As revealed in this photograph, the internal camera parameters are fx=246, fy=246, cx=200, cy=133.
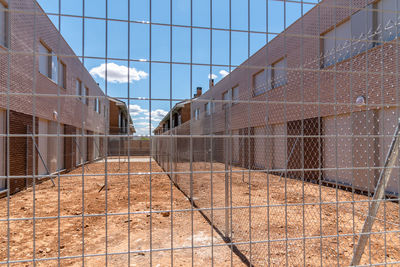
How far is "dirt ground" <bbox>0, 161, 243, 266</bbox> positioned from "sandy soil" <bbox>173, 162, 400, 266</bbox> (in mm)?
486

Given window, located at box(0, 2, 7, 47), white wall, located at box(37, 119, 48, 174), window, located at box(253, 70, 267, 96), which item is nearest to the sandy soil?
window, located at box(253, 70, 267, 96)

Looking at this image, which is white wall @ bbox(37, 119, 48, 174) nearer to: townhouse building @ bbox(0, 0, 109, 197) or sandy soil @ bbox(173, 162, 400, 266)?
townhouse building @ bbox(0, 0, 109, 197)

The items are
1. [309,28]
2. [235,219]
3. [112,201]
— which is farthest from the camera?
[309,28]

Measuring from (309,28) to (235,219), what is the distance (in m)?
8.22

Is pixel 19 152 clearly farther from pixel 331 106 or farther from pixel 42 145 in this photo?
pixel 331 106

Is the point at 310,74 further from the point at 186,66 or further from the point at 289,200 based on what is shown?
the point at 186,66

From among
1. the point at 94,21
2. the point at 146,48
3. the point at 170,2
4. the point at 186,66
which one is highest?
the point at 170,2

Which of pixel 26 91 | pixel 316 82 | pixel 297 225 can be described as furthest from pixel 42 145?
pixel 316 82

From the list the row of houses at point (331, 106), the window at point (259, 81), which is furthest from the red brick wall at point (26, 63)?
the window at point (259, 81)

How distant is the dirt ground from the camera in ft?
7.62

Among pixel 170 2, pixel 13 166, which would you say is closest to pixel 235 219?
pixel 170 2

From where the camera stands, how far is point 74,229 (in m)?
4.67

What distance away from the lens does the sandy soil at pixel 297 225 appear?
2656 millimetres

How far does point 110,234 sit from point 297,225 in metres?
3.53
